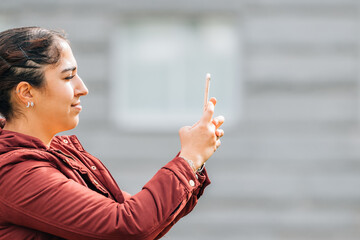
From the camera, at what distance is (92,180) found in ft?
6.32

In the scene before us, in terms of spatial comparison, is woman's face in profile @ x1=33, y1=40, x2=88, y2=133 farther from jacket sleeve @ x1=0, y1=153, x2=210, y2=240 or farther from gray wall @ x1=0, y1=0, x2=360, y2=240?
gray wall @ x1=0, y1=0, x2=360, y2=240

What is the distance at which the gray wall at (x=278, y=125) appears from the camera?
6.26 m

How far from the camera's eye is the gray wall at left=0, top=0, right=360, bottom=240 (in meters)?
6.26

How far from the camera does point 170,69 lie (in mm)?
6562

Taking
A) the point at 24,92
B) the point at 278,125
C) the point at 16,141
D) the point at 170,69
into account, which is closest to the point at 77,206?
the point at 16,141

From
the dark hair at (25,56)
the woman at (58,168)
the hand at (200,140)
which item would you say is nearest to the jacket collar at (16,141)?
the woman at (58,168)

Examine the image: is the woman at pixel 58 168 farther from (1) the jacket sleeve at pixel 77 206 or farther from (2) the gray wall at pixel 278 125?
(2) the gray wall at pixel 278 125

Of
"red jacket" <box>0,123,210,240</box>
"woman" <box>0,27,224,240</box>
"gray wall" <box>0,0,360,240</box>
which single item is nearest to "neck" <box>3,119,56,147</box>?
"woman" <box>0,27,224,240</box>

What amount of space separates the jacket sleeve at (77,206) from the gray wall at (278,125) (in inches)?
178

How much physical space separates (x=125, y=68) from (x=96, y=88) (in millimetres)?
393

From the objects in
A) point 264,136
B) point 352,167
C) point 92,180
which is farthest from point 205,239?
point 92,180

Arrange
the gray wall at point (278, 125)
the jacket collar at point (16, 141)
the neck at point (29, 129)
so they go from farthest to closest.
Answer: the gray wall at point (278, 125) < the neck at point (29, 129) < the jacket collar at point (16, 141)

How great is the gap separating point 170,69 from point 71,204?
16.1 feet

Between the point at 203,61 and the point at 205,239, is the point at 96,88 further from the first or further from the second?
the point at 205,239
